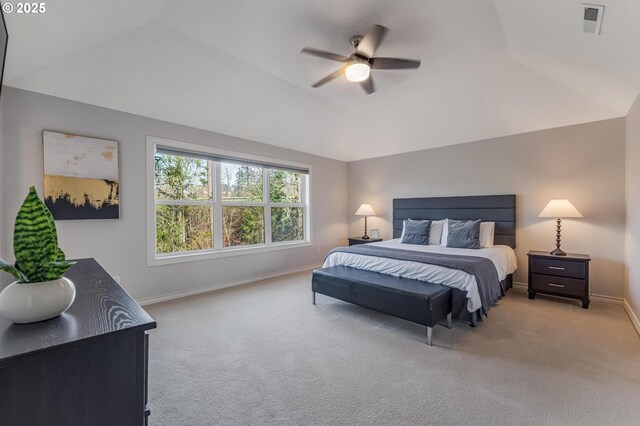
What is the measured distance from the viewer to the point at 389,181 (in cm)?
578

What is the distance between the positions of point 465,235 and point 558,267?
3.61 ft

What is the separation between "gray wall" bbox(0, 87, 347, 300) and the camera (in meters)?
2.78

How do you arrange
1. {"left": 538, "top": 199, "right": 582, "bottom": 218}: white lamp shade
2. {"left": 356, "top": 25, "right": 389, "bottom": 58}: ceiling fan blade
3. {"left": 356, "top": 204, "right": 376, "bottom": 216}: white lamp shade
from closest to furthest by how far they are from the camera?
1. {"left": 356, "top": 25, "right": 389, "bottom": 58}: ceiling fan blade
2. {"left": 538, "top": 199, "right": 582, "bottom": 218}: white lamp shade
3. {"left": 356, "top": 204, "right": 376, "bottom": 216}: white lamp shade

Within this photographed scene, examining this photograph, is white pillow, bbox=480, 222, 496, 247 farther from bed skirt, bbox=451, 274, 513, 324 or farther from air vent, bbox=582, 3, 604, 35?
air vent, bbox=582, 3, 604, 35

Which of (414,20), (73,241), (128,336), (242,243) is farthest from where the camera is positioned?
(242,243)

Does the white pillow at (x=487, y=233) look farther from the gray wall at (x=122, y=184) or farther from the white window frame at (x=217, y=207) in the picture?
the gray wall at (x=122, y=184)

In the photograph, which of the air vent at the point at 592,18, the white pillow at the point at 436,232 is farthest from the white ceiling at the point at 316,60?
the white pillow at the point at 436,232

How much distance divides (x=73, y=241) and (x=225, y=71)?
255cm

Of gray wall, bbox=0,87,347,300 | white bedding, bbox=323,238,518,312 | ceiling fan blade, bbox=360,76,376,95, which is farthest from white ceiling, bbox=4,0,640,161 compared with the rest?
white bedding, bbox=323,238,518,312

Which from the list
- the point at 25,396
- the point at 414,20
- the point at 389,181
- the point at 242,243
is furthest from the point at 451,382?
the point at 389,181

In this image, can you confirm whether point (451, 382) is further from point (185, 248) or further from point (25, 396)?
point (185, 248)

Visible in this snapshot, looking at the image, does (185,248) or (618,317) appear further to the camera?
(185,248)

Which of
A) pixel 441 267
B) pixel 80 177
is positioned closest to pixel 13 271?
pixel 80 177

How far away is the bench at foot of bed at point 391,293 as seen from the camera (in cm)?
254
